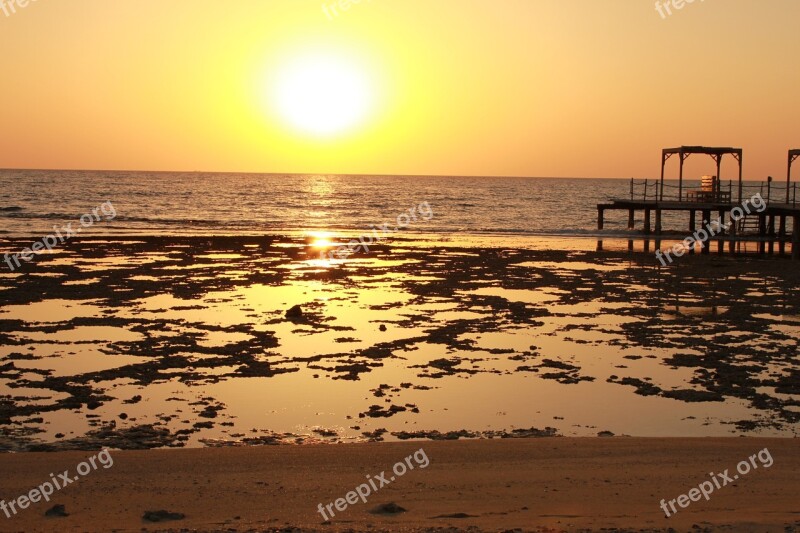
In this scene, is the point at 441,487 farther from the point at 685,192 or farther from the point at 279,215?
the point at 685,192

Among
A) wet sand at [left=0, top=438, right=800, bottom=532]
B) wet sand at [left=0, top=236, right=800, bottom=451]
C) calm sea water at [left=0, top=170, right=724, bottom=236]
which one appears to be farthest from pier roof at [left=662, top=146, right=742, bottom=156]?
wet sand at [left=0, top=438, right=800, bottom=532]

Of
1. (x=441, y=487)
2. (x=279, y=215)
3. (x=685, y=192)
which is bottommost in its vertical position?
(x=441, y=487)

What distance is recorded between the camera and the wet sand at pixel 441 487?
25.1ft

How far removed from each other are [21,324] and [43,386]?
5901 mm

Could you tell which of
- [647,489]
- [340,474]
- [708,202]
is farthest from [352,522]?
[708,202]

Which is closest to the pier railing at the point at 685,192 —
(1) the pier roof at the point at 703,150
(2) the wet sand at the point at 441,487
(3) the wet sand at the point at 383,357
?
(1) the pier roof at the point at 703,150

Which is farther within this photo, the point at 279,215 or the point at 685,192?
the point at 685,192

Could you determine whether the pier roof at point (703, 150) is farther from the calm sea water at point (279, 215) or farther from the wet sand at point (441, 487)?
the wet sand at point (441, 487)

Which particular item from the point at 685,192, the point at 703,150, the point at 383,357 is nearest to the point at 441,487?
the point at 383,357

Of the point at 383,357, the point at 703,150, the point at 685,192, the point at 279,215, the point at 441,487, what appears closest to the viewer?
the point at 441,487

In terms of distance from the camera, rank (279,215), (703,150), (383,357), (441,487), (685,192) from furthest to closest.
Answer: (685,192) → (279,215) → (703,150) → (383,357) → (441,487)

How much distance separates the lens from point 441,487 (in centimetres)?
860

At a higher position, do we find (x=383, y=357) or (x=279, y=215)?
(x=279, y=215)

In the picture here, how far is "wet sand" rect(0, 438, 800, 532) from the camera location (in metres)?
7.64
